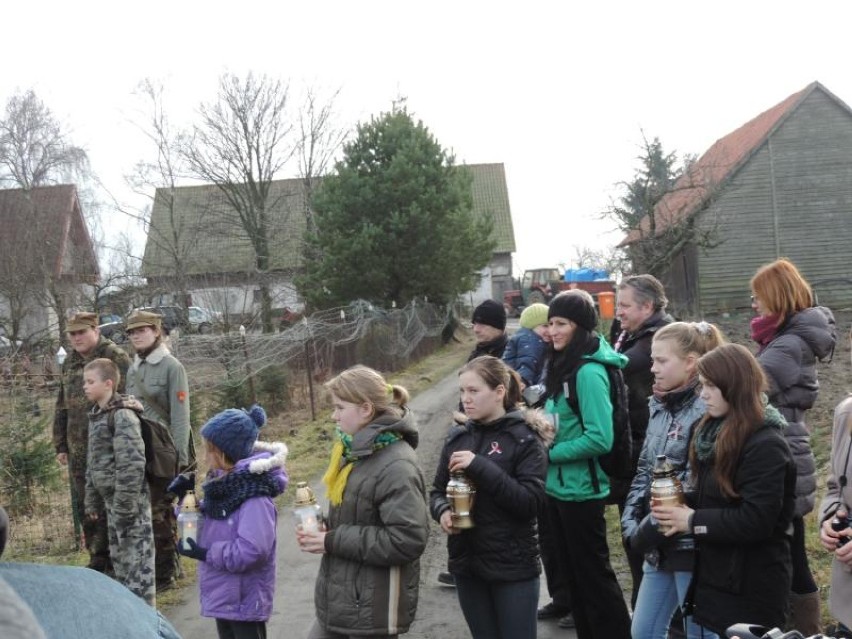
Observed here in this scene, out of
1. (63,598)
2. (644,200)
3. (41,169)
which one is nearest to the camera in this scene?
(63,598)

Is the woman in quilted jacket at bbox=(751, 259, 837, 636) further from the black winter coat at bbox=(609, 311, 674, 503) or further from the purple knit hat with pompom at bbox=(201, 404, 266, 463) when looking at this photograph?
the purple knit hat with pompom at bbox=(201, 404, 266, 463)

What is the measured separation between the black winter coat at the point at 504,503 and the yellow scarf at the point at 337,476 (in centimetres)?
54

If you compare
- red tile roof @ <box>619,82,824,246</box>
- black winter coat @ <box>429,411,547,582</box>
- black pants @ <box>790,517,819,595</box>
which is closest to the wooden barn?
red tile roof @ <box>619,82,824,246</box>

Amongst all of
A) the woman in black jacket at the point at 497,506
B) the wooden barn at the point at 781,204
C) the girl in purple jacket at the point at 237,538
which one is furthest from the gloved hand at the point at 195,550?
the wooden barn at the point at 781,204

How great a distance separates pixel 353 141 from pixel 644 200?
9.58 meters

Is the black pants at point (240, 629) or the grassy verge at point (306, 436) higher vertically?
the black pants at point (240, 629)

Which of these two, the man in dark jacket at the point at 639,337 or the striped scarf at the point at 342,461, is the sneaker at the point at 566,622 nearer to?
the man in dark jacket at the point at 639,337

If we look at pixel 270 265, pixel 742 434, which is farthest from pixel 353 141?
pixel 742 434

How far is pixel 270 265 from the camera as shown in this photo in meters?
29.6

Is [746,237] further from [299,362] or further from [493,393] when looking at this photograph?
[493,393]

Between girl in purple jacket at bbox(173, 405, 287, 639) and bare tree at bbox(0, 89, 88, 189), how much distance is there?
30456 mm

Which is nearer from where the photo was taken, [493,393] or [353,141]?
[493,393]

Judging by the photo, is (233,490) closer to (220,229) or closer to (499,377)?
(499,377)

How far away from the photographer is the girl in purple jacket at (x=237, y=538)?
3.82 metres
